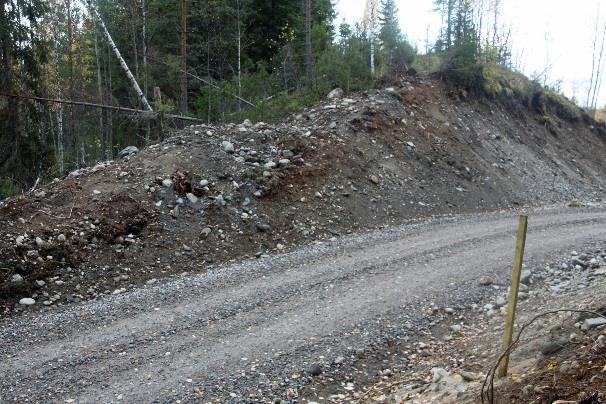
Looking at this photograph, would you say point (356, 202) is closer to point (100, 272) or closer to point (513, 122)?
point (100, 272)

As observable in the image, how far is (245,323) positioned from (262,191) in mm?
5048

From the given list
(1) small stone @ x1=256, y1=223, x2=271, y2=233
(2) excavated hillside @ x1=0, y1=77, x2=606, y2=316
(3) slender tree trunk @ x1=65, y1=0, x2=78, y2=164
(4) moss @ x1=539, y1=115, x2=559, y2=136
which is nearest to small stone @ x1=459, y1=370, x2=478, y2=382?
(2) excavated hillside @ x1=0, y1=77, x2=606, y2=316

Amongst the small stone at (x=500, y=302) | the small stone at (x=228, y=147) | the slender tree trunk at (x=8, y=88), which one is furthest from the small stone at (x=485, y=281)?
the slender tree trunk at (x=8, y=88)

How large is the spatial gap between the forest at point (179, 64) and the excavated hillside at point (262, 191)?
4.65 feet

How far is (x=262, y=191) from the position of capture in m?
10.7

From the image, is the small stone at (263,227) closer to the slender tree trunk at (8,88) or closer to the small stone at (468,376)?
the small stone at (468,376)

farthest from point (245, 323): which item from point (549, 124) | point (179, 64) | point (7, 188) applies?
point (549, 124)

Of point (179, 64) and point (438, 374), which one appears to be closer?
point (438, 374)

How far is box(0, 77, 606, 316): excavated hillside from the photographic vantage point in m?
8.16

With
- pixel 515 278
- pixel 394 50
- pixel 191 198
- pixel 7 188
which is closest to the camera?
pixel 515 278

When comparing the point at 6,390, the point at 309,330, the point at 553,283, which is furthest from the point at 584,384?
the point at 6,390

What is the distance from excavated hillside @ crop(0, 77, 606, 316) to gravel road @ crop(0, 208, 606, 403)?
917 millimetres

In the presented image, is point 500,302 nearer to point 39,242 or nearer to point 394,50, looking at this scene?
point 39,242

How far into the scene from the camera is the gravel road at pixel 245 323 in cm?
478
